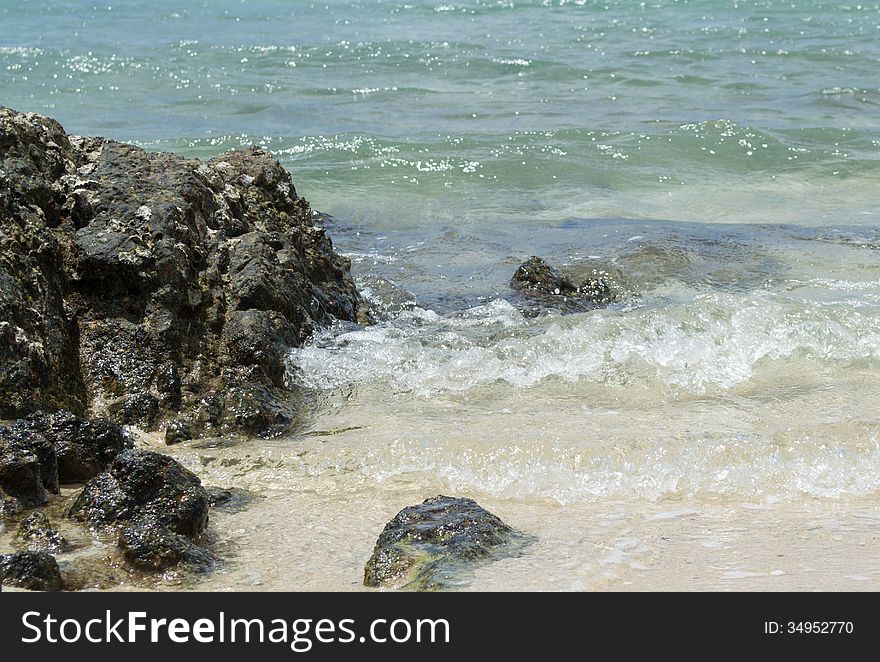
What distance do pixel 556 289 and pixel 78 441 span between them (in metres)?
4.40

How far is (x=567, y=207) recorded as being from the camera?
38.5ft

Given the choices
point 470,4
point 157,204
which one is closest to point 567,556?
point 157,204

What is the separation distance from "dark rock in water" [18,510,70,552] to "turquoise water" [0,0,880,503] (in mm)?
1390

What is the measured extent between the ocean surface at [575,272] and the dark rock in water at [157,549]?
13 cm

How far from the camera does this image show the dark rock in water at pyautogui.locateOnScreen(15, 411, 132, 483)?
4.28m

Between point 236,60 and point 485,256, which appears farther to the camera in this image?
point 236,60

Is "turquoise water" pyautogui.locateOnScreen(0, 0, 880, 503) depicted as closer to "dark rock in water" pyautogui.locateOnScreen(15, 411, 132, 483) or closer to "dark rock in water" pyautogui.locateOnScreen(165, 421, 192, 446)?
"dark rock in water" pyautogui.locateOnScreen(165, 421, 192, 446)

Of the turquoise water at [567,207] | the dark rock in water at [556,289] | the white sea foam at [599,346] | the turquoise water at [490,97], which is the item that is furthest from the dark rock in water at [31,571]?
the turquoise water at [490,97]

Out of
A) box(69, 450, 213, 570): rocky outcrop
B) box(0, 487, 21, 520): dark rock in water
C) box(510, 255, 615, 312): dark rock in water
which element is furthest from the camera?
box(510, 255, 615, 312): dark rock in water

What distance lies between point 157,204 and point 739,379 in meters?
3.44

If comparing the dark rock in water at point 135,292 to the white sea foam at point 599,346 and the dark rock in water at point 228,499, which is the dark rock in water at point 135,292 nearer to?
the white sea foam at point 599,346

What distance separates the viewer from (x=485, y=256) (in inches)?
371

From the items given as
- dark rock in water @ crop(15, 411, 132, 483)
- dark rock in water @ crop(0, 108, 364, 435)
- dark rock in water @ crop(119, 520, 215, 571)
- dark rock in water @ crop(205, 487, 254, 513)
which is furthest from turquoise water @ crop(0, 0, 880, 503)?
dark rock in water @ crop(119, 520, 215, 571)
